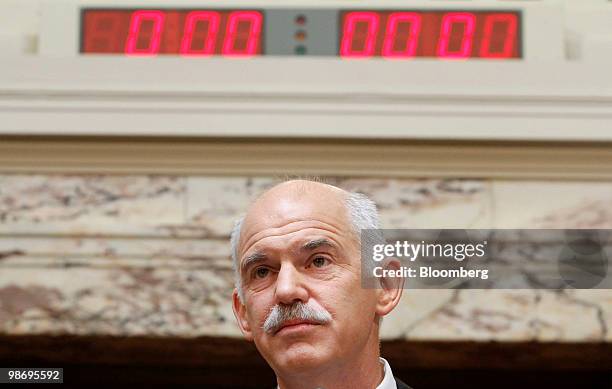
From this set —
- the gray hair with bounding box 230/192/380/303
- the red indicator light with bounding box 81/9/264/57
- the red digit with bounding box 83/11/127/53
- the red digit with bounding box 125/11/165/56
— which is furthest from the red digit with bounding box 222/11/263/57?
the gray hair with bounding box 230/192/380/303

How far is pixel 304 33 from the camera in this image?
4723 millimetres

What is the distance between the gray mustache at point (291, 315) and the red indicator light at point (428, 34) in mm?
2571

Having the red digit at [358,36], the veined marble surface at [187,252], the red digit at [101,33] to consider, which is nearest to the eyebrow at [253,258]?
the veined marble surface at [187,252]

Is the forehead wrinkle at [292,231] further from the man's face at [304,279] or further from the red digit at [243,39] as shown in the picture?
the red digit at [243,39]

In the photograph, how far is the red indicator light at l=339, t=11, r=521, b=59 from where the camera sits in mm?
4641

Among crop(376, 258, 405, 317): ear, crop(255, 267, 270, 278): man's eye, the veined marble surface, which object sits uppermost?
crop(255, 267, 270, 278): man's eye

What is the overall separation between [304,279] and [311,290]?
0.03m

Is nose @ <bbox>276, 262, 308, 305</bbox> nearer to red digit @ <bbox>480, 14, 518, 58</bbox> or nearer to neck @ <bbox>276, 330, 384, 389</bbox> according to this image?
neck @ <bbox>276, 330, 384, 389</bbox>

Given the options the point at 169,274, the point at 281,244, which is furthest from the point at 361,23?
the point at 281,244

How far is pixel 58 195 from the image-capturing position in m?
4.61

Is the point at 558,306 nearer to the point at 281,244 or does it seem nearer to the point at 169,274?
the point at 169,274

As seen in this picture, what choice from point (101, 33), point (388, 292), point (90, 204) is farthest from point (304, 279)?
point (101, 33)

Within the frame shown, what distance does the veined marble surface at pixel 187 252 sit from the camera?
4.48 m

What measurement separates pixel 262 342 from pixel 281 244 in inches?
7.3
